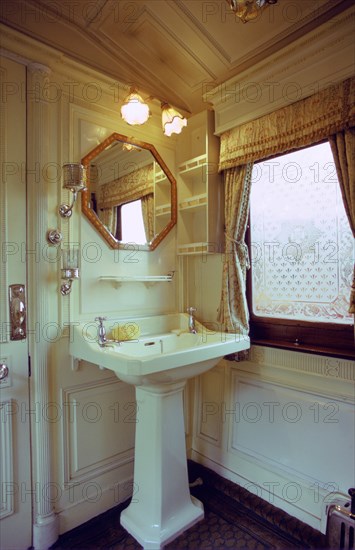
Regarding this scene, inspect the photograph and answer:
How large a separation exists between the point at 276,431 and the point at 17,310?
5.06ft

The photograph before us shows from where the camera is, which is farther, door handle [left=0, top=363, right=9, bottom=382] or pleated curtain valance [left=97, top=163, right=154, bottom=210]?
pleated curtain valance [left=97, top=163, right=154, bottom=210]

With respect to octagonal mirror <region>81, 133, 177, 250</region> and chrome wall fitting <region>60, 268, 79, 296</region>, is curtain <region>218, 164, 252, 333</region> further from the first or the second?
chrome wall fitting <region>60, 268, 79, 296</region>

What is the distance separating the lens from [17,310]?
1.54m

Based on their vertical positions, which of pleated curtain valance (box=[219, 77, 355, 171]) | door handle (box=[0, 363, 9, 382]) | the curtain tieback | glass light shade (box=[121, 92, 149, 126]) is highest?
glass light shade (box=[121, 92, 149, 126])

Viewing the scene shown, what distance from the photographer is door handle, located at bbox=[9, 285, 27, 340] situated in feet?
5.01

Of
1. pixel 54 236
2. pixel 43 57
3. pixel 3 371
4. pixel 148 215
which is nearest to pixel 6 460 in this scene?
pixel 3 371

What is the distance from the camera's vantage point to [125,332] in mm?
1796

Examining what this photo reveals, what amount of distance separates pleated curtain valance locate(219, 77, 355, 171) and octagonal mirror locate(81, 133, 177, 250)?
1.43 ft

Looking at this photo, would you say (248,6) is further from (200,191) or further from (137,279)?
(137,279)

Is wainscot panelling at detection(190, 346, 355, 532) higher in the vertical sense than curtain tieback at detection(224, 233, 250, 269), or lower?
lower

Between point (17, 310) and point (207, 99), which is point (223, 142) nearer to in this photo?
point (207, 99)

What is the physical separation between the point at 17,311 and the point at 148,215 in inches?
37.9

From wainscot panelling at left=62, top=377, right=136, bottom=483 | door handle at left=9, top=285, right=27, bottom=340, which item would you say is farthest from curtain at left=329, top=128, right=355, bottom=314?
door handle at left=9, top=285, right=27, bottom=340

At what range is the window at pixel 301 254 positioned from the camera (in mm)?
1641
